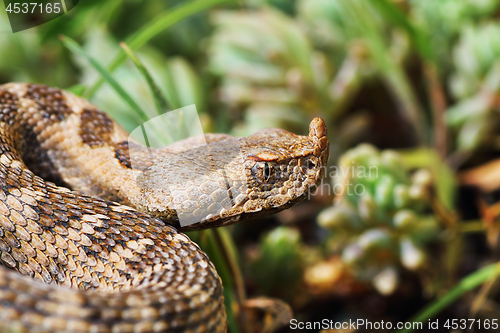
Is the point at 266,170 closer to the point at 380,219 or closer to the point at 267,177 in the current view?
the point at 267,177

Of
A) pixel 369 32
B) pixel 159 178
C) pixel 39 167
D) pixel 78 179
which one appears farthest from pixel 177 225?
pixel 369 32

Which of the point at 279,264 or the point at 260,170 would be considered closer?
the point at 260,170

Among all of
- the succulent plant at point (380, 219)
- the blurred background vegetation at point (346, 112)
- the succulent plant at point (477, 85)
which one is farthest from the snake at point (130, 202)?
the succulent plant at point (477, 85)

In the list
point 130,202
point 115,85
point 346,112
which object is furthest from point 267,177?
point 346,112

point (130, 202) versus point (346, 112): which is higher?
point (346, 112)

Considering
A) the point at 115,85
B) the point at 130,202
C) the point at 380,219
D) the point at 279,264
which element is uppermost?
the point at 115,85

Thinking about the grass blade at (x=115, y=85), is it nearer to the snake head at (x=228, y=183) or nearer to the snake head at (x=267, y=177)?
the snake head at (x=228, y=183)

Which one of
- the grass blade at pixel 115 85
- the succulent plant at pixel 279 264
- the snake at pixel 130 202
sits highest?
the grass blade at pixel 115 85
